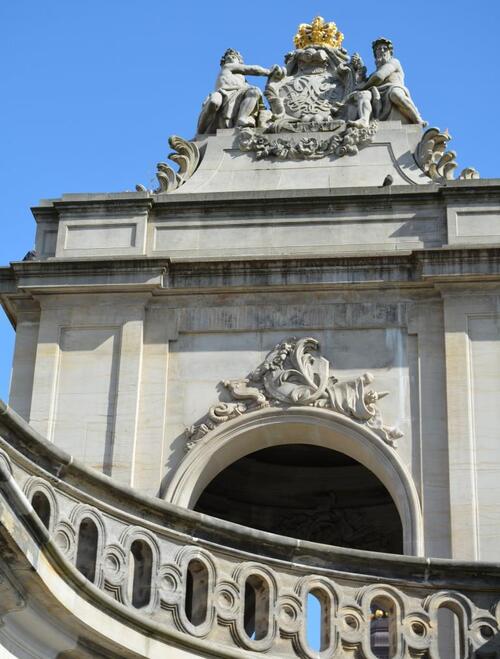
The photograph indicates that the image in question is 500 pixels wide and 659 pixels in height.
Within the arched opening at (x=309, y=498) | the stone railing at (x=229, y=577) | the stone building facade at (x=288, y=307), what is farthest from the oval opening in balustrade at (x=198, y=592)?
the arched opening at (x=309, y=498)

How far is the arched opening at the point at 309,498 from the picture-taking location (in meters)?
24.9

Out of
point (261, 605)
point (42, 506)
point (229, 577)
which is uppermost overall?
point (42, 506)

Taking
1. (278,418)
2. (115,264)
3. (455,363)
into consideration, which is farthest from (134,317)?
(455,363)

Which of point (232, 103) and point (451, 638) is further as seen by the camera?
point (232, 103)

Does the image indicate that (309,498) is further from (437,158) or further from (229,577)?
(229,577)

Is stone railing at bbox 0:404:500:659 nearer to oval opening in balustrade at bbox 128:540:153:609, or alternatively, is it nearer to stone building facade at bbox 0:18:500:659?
oval opening in balustrade at bbox 128:540:153:609

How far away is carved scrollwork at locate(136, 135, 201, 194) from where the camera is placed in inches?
894

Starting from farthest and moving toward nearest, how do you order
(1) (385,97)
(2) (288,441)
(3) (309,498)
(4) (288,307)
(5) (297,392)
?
1. (3) (309,498)
2. (1) (385,97)
3. (4) (288,307)
4. (2) (288,441)
5. (5) (297,392)

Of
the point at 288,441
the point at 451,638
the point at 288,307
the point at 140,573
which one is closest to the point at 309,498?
the point at 288,441

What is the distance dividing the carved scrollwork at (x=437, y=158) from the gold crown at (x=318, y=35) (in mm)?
2813

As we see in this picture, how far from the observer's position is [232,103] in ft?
77.5

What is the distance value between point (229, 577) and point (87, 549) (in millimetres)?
1169

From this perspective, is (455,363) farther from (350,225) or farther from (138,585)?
(138,585)

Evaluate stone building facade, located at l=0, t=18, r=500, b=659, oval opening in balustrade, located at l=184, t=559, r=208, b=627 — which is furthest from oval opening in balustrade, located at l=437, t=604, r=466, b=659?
stone building facade, located at l=0, t=18, r=500, b=659
